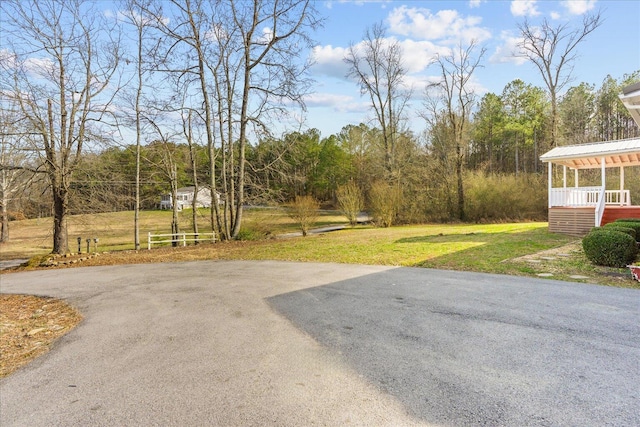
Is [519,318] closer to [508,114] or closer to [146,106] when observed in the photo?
[146,106]

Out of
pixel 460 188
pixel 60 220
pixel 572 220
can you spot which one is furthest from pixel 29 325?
pixel 460 188

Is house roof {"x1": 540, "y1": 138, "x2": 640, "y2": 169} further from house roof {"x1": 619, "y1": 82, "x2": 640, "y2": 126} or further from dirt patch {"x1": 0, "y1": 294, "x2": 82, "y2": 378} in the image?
dirt patch {"x1": 0, "y1": 294, "x2": 82, "y2": 378}

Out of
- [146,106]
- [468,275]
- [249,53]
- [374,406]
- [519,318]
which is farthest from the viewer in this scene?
[146,106]

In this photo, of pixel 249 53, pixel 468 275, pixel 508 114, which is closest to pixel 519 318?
pixel 468 275

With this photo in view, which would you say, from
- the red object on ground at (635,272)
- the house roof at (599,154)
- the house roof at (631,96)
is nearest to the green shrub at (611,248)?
the red object on ground at (635,272)

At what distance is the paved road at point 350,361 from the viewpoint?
2.41 meters

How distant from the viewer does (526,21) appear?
70.1 feet

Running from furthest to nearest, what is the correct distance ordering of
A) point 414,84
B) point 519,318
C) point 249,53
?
point 414,84 → point 249,53 → point 519,318

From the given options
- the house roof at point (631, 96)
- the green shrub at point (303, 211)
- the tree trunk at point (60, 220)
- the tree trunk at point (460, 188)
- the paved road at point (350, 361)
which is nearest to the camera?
the paved road at point (350, 361)

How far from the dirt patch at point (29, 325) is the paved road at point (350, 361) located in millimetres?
245

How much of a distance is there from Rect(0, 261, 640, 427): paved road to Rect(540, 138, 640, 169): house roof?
888 centimetres

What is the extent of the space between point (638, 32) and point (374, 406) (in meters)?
17.0

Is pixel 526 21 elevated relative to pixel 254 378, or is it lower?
elevated

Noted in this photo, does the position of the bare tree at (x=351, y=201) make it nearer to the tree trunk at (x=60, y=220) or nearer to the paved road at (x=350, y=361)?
the tree trunk at (x=60, y=220)
